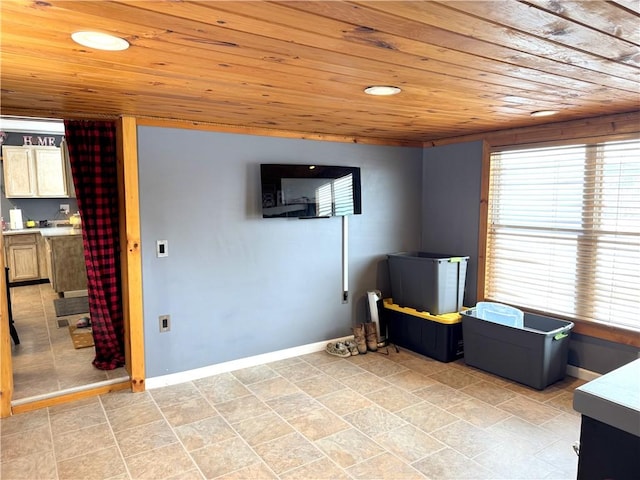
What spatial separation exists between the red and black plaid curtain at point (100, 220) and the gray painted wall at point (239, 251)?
39cm

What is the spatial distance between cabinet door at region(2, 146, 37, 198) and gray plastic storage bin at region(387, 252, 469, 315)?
5.93 meters

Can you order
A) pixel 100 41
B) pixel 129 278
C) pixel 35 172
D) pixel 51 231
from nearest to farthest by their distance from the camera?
pixel 100 41, pixel 129 278, pixel 51 231, pixel 35 172

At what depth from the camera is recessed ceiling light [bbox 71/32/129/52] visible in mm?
1502

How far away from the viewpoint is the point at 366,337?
13.9 ft

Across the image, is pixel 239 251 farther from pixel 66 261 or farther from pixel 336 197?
pixel 66 261

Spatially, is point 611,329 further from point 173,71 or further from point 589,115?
point 173,71

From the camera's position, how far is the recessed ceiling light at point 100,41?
4.93 ft

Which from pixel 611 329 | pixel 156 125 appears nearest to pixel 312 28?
pixel 156 125

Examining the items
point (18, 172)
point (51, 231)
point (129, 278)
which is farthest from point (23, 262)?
point (129, 278)

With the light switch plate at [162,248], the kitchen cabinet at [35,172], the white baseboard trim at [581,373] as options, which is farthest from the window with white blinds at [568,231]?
the kitchen cabinet at [35,172]

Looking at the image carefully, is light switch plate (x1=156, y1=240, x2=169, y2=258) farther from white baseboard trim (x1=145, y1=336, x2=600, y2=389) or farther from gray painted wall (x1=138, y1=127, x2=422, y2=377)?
white baseboard trim (x1=145, y1=336, x2=600, y2=389)

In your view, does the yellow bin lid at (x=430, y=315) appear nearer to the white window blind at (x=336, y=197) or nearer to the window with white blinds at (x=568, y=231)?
the window with white blinds at (x=568, y=231)

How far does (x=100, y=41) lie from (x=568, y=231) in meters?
3.44

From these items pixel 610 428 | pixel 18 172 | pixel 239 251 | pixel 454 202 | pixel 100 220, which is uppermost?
pixel 18 172
